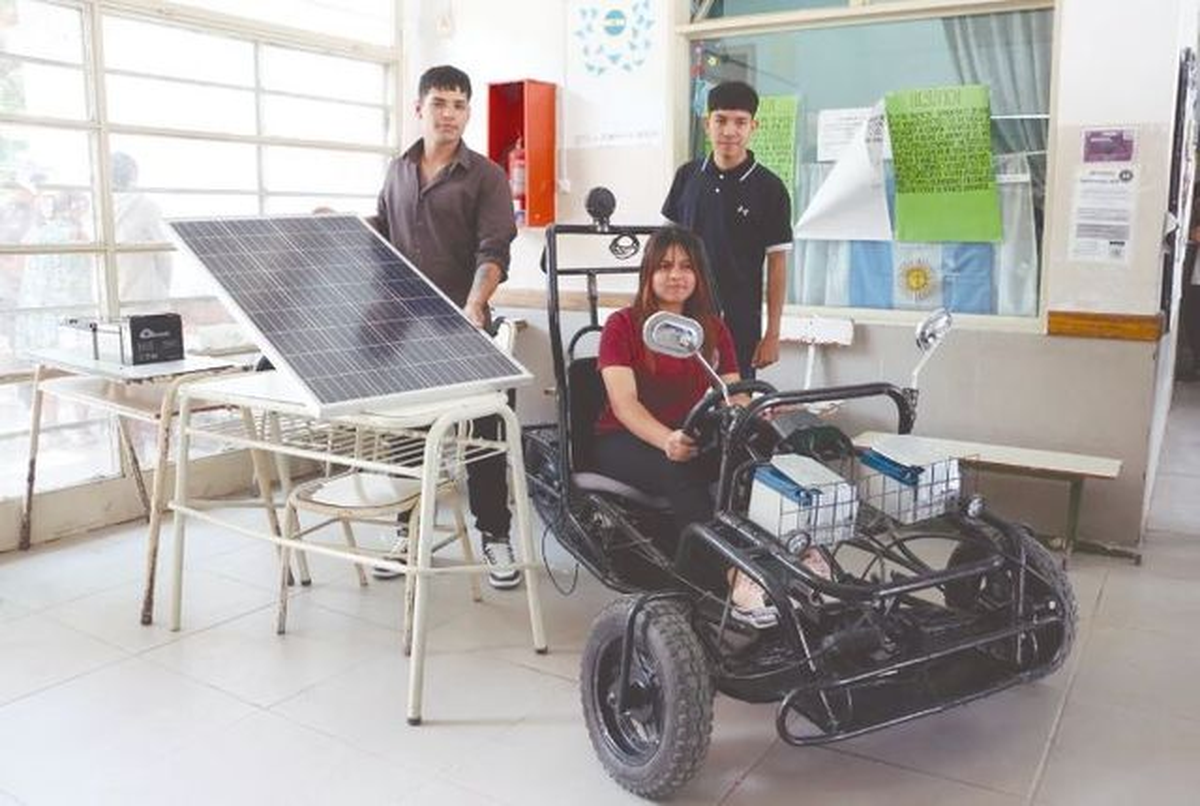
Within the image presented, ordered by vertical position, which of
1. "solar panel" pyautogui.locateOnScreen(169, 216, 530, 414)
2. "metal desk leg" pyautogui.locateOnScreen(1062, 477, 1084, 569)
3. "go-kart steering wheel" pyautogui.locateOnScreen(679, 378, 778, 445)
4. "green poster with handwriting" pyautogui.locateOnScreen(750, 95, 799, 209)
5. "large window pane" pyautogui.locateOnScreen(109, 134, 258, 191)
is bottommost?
"metal desk leg" pyautogui.locateOnScreen(1062, 477, 1084, 569)

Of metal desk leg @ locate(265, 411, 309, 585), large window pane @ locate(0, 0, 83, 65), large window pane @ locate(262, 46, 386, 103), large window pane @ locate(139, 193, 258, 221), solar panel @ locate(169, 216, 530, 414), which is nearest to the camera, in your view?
solar panel @ locate(169, 216, 530, 414)

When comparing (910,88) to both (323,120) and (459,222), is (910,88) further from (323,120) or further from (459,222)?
(323,120)

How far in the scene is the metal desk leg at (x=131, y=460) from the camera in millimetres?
3953

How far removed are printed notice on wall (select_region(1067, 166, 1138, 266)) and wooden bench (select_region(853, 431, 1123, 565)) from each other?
0.70 metres

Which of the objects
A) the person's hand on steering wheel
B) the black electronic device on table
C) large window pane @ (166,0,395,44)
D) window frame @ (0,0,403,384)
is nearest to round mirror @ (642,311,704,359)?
the person's hand on steering wheel

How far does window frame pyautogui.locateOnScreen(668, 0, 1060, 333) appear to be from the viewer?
3.74 metres

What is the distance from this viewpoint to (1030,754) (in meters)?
2.38

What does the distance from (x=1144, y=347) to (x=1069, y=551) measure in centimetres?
75

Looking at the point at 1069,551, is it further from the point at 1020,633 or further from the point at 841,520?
the point at 841,520

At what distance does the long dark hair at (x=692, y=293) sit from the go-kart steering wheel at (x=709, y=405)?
0.44 meters

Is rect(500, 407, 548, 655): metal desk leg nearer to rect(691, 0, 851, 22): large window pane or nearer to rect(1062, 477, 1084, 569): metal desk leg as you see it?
rect(1062, 477, 1084, 569): metal desk leg

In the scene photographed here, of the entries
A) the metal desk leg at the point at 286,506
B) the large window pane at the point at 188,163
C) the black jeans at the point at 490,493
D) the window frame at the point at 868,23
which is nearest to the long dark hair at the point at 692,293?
the black jeans at the point at 490,493

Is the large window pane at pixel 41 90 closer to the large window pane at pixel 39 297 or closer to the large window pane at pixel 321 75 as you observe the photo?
the large window pane at pixel 39 297

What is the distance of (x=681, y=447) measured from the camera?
242 centimetres
